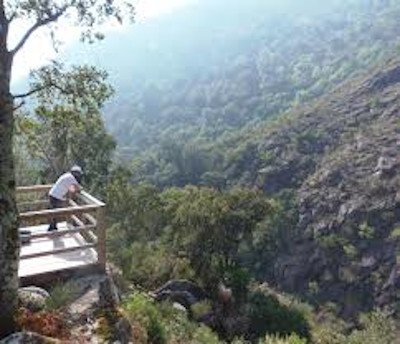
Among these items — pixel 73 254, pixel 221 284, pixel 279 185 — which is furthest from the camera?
pixel 279 185

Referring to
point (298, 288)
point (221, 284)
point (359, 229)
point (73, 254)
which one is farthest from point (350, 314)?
point (73, 254)

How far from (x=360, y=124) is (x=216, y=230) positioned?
8390 centimetres

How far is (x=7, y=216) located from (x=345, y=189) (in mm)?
91293

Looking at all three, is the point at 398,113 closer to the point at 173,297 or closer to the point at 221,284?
the point at 221,284

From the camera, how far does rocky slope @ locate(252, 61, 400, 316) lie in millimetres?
79625

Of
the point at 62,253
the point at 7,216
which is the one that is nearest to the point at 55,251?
the point at 62,253

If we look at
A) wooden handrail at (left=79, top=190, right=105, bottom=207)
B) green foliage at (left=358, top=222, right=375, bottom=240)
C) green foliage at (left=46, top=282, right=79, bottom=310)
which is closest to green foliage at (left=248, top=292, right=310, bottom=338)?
wooden handrail at (left=79, top=190, right=105, bottom=207)

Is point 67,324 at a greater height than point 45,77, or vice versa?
point 45,77

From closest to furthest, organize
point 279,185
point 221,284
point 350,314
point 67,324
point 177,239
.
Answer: point 67,324
point 221,284
point 177,239
point 350,314
point 279,185

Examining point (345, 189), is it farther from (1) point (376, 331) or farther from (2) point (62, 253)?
(2) point (62, 253)

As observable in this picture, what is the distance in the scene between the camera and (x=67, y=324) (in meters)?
11.5

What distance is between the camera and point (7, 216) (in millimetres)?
10039

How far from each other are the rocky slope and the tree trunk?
214ft

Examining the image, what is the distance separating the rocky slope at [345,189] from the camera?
79.6 metres
